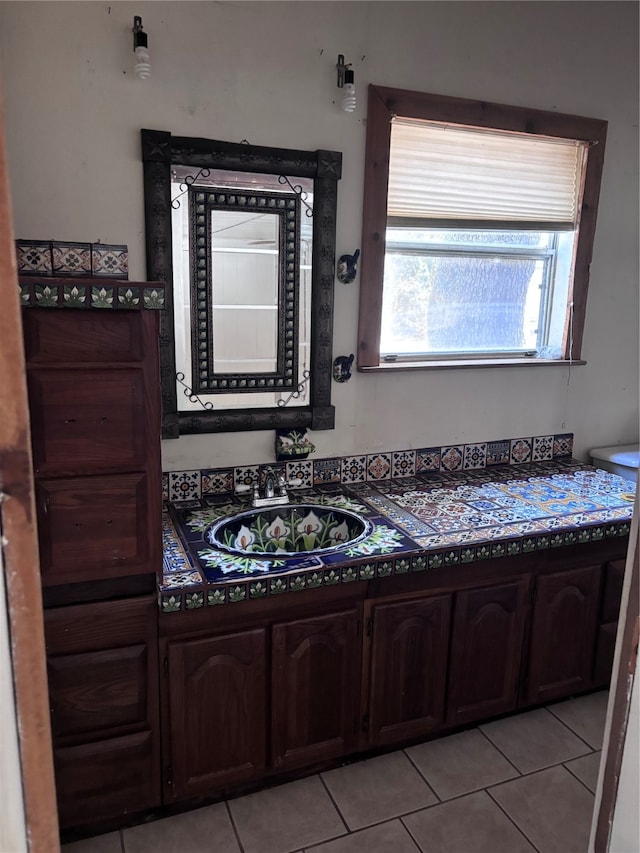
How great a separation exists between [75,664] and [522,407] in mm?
2078

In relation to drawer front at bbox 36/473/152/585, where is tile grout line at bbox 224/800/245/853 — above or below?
below

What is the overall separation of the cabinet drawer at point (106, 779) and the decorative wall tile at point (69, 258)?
130cm

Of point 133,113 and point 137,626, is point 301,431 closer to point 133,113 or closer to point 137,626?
point 137,626

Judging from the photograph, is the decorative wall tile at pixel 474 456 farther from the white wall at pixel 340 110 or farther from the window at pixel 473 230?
the window at pixel 473 230

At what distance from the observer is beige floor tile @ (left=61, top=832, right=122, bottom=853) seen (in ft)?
6.15

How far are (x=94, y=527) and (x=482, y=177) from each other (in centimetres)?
199

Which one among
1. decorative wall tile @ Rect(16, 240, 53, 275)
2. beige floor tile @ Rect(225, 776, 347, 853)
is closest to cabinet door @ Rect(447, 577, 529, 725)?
beige floor tile @ Rect(225, 776, 347, 853)

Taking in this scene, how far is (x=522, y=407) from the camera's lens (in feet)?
9.63

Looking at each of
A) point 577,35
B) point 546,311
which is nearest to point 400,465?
point 546,311

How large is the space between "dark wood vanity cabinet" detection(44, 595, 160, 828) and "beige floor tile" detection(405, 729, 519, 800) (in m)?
0.91

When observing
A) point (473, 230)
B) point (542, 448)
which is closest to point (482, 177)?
point (473, 230)

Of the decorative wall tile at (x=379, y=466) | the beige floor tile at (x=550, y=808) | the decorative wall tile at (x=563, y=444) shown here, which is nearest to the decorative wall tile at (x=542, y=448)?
the decorative wall tile at (x=563, y=444)

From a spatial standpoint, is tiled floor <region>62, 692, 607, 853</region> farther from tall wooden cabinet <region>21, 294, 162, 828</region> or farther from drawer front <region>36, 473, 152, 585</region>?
drawer front <region>36, 473, 152, 585</region>

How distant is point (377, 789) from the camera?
6.98ft
